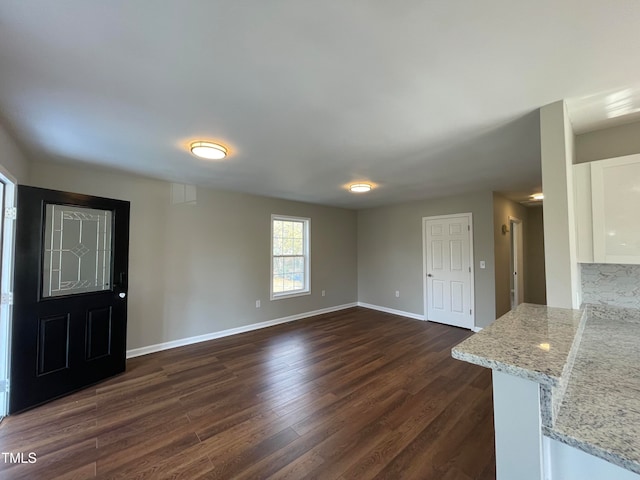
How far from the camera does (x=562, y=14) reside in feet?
3.53

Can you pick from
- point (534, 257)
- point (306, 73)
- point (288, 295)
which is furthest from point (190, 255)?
point (534, 257)

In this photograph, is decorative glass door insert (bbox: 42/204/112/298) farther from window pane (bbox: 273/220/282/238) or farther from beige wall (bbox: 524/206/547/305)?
beige wall (bbox: 524/206/547/305)

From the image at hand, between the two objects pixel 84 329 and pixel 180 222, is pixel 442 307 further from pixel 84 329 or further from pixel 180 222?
pixel 84 329

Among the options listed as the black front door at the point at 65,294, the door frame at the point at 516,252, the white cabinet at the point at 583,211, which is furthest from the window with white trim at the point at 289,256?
the white cabinet at the point at 583,211

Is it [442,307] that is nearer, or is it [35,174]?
[35,174]

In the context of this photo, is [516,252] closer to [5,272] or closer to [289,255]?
[289,255]

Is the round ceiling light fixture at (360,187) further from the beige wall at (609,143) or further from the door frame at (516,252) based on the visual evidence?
the door frame at (516,252)

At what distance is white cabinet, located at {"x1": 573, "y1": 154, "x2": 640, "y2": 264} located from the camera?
5.27 feet

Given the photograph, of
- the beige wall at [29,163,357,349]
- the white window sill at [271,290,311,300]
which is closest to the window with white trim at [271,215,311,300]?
the white window sill at [271,290,311,300]

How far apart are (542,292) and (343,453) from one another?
654cm

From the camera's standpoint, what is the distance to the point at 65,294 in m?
2.64

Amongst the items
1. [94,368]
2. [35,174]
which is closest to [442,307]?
Result: [94,368]

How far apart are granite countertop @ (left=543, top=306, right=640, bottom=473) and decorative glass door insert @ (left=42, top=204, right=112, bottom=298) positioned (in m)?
3.79

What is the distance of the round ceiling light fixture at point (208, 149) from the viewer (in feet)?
7.75
